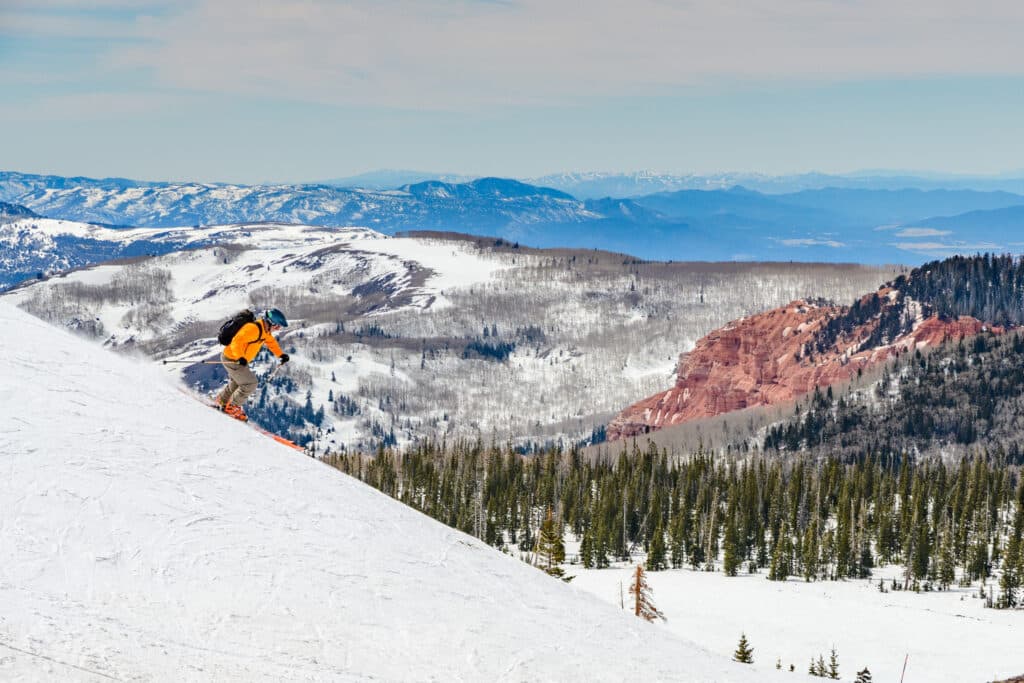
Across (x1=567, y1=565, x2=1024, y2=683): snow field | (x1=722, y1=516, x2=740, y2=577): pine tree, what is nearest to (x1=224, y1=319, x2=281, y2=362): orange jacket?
(x1=567, y1=565, x2=1024, y2=683): snow field

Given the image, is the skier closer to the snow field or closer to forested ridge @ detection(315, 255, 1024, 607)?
the snow field

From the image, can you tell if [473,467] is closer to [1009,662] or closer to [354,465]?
[354,465]

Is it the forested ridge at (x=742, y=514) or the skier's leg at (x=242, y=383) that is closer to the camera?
the skier's leg at (x=242, y=383)

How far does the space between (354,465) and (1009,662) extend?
444 ft

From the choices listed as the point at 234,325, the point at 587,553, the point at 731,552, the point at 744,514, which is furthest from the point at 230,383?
the point at 744,514

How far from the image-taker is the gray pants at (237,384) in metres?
24.0

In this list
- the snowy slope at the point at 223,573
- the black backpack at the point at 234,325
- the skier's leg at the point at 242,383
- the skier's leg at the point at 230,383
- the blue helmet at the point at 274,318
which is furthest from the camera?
the skier's leg at the point at 242,383

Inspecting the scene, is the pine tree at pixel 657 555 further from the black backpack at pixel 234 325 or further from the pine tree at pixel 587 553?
the black backpack at pixel 234 325

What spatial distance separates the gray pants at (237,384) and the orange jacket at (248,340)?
0.72ft

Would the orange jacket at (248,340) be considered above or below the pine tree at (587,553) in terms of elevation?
above

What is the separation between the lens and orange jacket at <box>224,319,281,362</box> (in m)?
23.8

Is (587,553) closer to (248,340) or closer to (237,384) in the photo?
(237,384)

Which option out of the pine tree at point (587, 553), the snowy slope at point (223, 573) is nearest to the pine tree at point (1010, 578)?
the pine tree at point (587, 553)

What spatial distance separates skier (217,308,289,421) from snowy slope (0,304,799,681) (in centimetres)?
453
